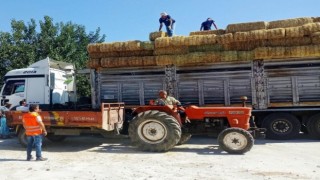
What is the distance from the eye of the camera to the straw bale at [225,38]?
45.4ft

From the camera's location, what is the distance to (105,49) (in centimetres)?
1486

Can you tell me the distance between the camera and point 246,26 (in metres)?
14.1

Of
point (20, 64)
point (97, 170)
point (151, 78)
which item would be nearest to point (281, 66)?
point (151, 78)

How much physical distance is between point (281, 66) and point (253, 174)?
694cm

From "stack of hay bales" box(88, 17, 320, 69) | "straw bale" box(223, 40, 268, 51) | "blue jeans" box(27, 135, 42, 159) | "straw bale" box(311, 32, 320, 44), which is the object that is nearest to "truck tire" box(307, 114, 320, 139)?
"stack of hay bales" box(88, 17, 320, 69)

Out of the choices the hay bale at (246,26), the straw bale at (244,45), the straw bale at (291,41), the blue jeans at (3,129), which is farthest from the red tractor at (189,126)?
the blue jeans at (3,129)

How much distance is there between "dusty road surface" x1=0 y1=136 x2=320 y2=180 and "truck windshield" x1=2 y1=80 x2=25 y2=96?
3377 mm

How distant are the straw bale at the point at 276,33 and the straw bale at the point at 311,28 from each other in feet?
2.52

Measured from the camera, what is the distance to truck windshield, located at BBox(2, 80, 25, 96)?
1523 cm

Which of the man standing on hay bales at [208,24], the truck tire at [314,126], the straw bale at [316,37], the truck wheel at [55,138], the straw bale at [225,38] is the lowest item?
the truck wheel at [55,138]

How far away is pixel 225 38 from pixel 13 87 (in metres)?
9.08

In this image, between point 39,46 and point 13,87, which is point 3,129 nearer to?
point 13,87

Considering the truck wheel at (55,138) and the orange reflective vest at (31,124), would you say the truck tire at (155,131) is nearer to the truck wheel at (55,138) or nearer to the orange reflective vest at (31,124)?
the orange reflective vest at (31,124)

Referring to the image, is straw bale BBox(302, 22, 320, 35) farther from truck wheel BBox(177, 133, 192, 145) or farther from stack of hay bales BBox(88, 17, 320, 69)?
truck wheel BBox(177, 133, 192, 145)
